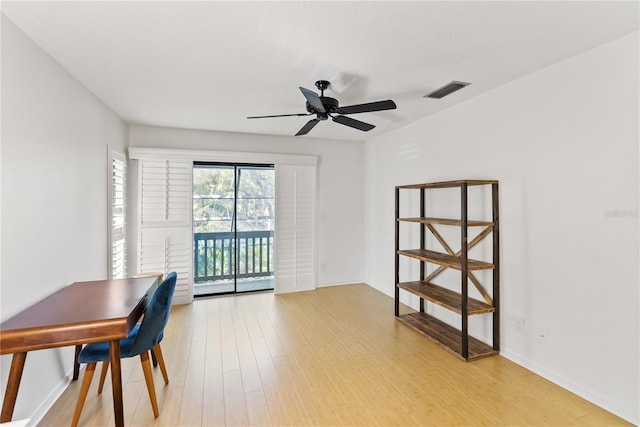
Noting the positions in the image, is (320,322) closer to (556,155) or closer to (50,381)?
(50,381)

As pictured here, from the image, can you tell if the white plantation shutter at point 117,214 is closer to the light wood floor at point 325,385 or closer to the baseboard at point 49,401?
→ the light wood floor at point 325,385

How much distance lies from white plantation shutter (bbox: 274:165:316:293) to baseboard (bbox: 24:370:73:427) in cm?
273

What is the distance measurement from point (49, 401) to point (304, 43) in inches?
119

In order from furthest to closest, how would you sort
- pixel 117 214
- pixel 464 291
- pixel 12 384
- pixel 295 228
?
pixel 295 228 → pixel 117 214 → pixel 464 291 → pixel 12 384

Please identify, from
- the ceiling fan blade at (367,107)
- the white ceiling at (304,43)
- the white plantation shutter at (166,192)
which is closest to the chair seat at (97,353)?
the white ceiling at (304,43)

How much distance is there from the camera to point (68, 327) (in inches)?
65.9

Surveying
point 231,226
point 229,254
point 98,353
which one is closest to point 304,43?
point 98,353

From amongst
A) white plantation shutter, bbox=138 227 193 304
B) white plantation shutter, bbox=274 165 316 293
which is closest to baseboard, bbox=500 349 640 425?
white plantation shutter, bbox=274 165 316 293

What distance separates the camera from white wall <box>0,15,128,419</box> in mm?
1819

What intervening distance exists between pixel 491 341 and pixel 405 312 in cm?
115

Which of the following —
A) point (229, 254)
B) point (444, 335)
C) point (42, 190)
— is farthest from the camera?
point (229, 254)

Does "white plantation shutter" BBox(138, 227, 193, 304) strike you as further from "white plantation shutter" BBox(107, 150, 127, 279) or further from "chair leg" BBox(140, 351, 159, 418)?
"chair leg" BBox(140, 351, 159, 418)

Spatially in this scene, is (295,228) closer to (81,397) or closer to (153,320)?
(153,320)

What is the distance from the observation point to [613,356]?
2076 mm
